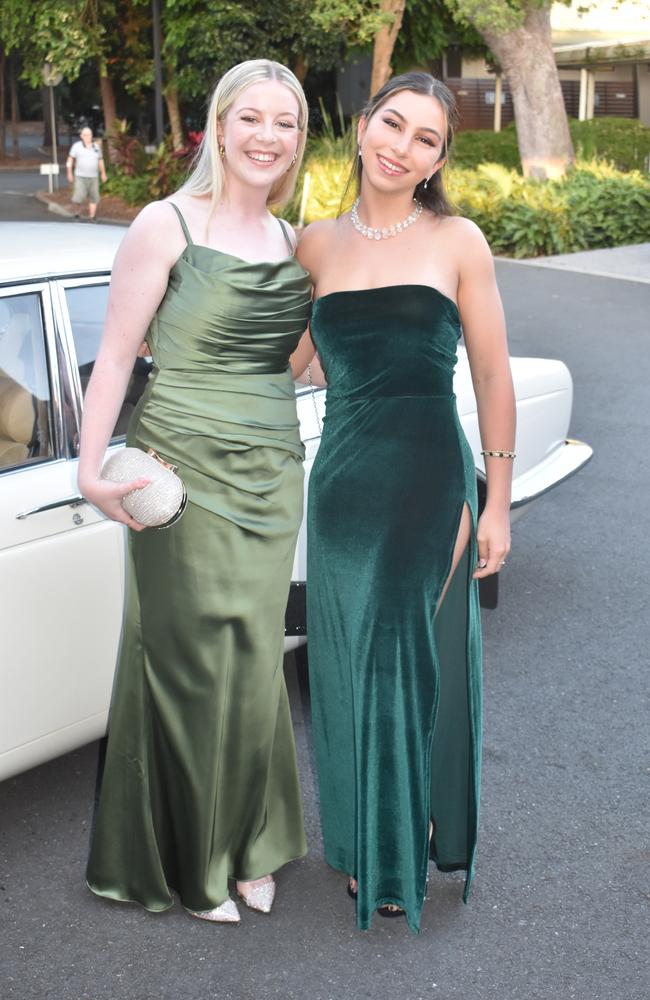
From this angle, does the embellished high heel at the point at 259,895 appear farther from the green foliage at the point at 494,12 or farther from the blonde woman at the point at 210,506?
the green foliage at the point at 494,12

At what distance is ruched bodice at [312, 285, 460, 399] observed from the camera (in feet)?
9.42

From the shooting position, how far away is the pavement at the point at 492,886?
307 centimetres

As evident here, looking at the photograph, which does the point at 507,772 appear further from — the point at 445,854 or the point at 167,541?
the point at 167,541

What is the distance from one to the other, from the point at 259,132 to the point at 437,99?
430 mm

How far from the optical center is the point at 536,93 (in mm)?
20969

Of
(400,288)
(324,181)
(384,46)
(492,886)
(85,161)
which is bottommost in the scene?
(492,886)

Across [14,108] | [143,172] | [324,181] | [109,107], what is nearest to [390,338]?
[324,181]

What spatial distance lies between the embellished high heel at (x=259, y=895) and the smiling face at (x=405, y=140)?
1.88m

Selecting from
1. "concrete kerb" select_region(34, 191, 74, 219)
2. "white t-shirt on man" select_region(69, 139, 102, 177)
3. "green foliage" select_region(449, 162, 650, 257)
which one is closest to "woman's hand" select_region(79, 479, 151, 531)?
"green foliage" select_region(449, 162, 650, 257)

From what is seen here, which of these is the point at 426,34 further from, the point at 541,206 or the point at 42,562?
the point at 42,562

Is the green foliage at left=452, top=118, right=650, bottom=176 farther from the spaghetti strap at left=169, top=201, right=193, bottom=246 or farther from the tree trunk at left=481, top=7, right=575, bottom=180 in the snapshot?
the spaghetti strap at left=169, top=201, right=193, bottom=246

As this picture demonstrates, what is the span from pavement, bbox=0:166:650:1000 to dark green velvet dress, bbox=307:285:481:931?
7.1 inches

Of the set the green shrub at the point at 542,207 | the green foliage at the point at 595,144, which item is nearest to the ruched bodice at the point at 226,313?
the green shrub at the point at 542,207

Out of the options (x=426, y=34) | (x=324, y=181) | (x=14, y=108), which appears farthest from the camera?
(x=14, y=108)
